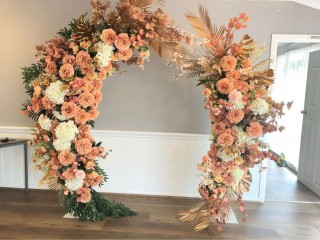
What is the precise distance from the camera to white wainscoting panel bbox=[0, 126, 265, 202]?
3.45 m

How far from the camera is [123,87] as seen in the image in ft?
11.3

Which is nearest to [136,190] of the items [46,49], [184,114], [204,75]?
[184,114]

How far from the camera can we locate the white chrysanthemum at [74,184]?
101 inches

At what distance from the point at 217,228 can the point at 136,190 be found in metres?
1.30

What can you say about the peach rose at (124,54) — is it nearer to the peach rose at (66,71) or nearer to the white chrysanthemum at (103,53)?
the white chrysanthemum at (103,53)

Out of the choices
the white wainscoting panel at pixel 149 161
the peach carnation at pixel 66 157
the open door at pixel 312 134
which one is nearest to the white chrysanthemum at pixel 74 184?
the peach carnation at pixel 66 157

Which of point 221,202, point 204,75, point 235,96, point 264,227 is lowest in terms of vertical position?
point 264,227

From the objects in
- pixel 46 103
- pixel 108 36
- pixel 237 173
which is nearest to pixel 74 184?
pixel 46 103

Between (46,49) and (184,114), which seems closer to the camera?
(46,49)

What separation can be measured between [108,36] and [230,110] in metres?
1.33

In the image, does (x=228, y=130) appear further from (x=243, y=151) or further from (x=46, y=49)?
(x=46, y=49)

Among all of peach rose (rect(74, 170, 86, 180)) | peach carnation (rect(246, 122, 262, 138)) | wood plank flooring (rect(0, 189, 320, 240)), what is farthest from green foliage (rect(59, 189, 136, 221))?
peach carnation (rect(246, 122, 262, 138))

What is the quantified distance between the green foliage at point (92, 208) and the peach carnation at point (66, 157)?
443mm

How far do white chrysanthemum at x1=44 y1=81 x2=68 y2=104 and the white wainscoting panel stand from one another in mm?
1106
